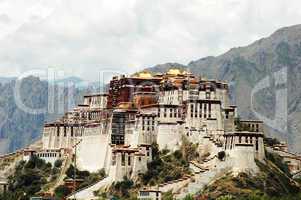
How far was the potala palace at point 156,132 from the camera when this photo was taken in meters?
126

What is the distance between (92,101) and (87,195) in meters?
30.0

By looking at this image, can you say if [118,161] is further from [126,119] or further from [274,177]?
[274,177]

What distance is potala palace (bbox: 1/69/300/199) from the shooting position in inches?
4970

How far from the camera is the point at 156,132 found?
5374 inches

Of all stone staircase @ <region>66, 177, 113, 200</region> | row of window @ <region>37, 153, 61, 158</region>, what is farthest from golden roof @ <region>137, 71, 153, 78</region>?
stone staircase @ <region>66, 177, 113, 200</region>

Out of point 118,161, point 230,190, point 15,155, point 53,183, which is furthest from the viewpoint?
point 15,155

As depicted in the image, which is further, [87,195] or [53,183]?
[53,183]

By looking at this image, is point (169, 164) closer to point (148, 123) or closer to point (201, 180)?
point (148, 123)

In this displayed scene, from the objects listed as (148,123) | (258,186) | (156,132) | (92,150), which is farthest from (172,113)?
(258,186)

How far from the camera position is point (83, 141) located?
5851 inches

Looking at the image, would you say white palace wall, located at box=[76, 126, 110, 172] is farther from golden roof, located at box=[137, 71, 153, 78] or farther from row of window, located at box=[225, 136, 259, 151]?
row of window, located at box=[225, 136, 259, 151]

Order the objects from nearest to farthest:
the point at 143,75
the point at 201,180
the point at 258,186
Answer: the point at 258,186, the point at 201,180, the point at 143,75

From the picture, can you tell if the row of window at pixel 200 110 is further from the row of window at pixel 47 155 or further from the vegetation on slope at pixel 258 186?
the row of window at pixel 47 155

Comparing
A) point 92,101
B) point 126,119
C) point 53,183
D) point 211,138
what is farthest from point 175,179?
point 92,101
